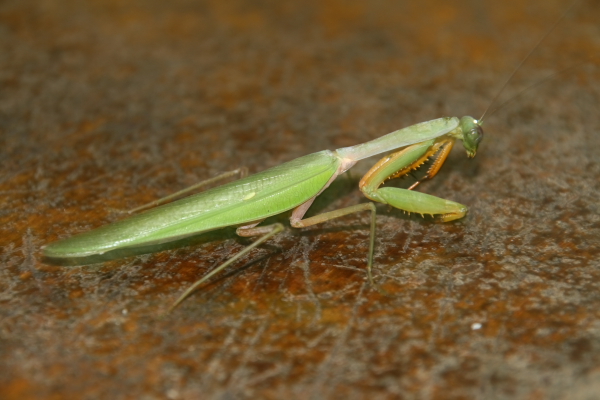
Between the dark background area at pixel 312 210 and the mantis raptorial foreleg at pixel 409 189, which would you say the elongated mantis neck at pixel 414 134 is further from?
the dark background area at pixel 312 210

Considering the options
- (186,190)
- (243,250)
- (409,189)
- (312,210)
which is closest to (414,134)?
(409,189)

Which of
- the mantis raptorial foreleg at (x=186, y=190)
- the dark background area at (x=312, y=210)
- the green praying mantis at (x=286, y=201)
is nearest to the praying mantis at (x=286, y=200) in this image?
the green praying mantis at (x=286, y=201)

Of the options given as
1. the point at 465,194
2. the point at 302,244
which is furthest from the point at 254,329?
the point at 465,194

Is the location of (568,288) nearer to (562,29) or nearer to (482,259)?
(482,259)

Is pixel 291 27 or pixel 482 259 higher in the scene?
pixel 291 27

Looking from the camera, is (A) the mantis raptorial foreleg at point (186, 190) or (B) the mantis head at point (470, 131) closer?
(B) the mantis head at point (470, 131)

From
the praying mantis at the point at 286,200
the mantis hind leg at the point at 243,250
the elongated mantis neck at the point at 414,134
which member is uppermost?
the elongated mantis neck at the point at 414,134

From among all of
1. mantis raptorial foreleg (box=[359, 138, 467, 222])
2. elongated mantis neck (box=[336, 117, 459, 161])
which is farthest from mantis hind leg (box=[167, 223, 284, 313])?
elongated mantis neck (box=[336, 117, 459, 161])
